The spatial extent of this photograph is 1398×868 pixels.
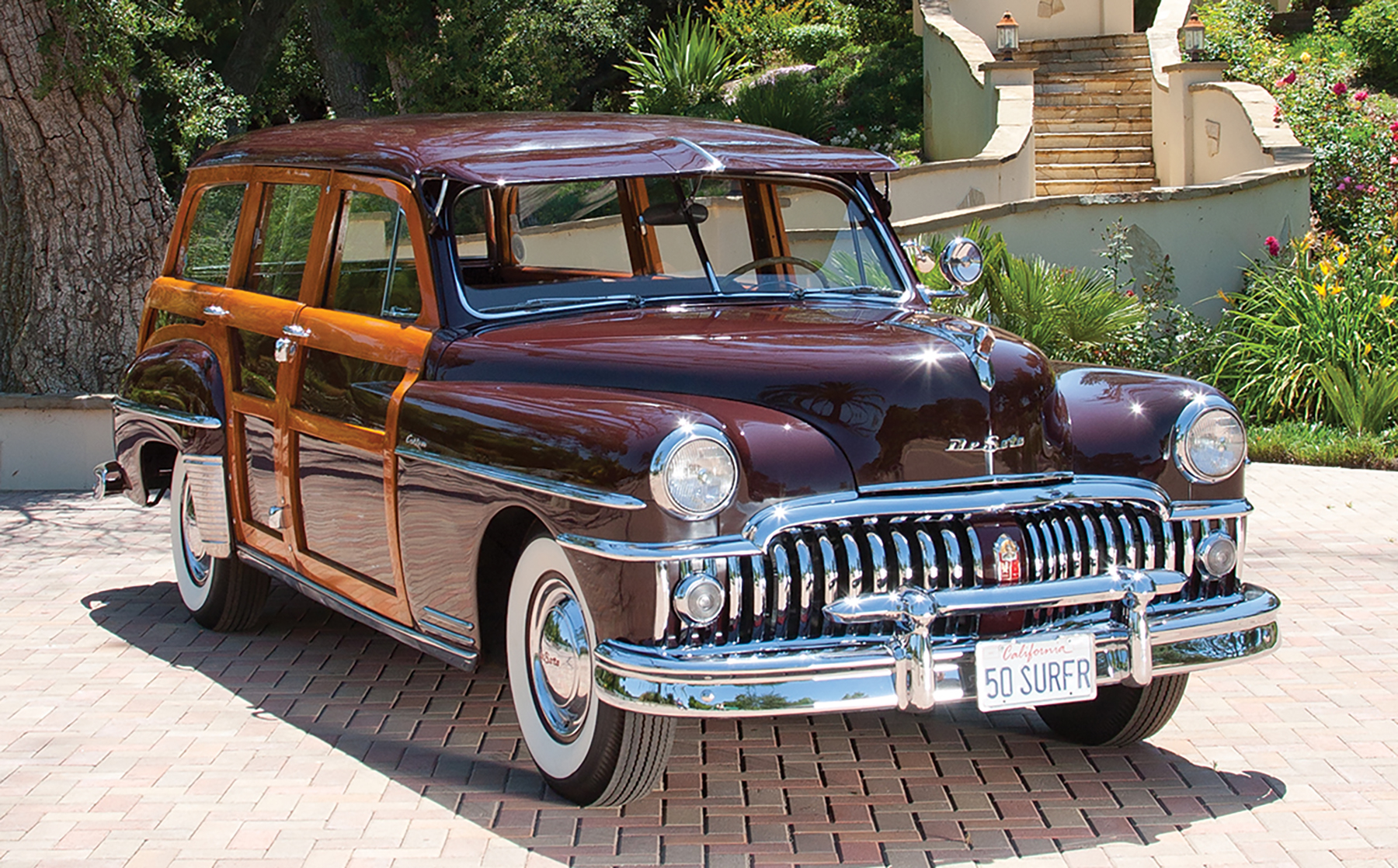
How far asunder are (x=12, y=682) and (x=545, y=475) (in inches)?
107

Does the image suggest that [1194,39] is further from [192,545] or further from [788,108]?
[192,545]

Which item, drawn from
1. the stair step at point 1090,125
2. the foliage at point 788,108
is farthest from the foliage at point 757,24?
the stair step at point 1090,125

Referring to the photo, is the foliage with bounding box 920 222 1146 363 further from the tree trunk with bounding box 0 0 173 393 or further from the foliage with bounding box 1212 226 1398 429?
the tree trunk with bounding box 0 0 173 393

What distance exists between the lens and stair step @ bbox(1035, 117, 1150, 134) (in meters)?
16.5

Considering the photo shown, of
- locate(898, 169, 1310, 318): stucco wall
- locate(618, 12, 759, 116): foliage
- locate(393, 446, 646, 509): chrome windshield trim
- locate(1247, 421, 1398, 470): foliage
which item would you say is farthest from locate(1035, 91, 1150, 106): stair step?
locate(393, 446, 646, 509): chrome windshield trim

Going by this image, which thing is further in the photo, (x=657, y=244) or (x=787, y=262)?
(x=787, y=262)

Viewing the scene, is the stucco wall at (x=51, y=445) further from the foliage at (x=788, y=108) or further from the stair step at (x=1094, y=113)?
the stair step at (x=1094, y=113)

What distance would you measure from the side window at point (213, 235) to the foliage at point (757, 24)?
1537 cm

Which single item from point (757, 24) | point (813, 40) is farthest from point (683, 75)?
point (757, 24)

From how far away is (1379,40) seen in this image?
17484mm

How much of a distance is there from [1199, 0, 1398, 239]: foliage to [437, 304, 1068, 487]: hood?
29.6 feet

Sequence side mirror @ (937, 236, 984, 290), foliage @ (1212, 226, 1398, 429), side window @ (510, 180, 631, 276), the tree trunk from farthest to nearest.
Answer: foliage @ (1212, 226, 1398, 429) → the tree trunk → side mirror @ (937, 236, 984, 290) → side window @ (510, 180, 631, 276)

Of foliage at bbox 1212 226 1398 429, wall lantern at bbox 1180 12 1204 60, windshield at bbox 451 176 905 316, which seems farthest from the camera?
wall lantern at bbox 1180 12 1204 60

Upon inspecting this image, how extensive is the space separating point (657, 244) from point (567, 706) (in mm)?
1618
